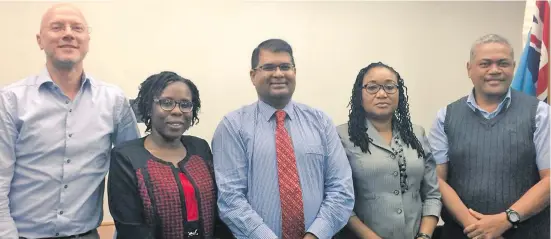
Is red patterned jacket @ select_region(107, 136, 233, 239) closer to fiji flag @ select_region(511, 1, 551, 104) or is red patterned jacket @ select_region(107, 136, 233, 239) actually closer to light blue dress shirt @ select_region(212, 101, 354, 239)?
light blue dress shirt @ select_region(212, 101, 354, 239)

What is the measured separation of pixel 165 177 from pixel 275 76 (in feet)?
1.92

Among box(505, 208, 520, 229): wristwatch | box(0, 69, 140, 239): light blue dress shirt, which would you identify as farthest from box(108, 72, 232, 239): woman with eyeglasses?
box(505, 208, 520, 229): wristwatch

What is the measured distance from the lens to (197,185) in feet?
5.74

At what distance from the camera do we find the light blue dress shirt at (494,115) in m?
1.97

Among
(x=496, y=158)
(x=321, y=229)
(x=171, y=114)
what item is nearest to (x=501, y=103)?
(x=496, y=158)

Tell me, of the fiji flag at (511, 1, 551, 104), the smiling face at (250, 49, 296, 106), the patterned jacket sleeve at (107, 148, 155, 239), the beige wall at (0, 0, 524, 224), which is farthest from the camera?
the beige wall at (0, 0, 524, 224)

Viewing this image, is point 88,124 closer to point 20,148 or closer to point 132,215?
point 20,148

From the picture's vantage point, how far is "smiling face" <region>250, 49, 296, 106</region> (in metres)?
1.89

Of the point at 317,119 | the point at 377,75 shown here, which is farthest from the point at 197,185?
the point at 377,75

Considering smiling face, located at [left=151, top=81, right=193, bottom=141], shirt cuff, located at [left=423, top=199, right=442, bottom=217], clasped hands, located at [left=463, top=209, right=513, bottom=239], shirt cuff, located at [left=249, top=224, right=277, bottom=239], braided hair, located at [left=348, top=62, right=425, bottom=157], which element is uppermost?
smiling face, located at [left=151, top=81, right=193, bottom=141]

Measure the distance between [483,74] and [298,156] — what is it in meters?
0.92

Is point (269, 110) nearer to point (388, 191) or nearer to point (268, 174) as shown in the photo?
point (268, 174)

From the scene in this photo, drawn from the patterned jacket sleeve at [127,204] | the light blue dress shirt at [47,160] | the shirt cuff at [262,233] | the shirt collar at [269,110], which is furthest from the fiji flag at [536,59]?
the light blue dress shirt at [47,160]

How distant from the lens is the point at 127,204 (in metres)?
1.66
